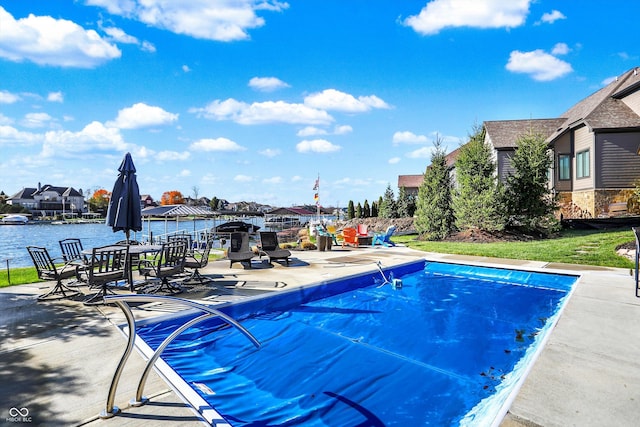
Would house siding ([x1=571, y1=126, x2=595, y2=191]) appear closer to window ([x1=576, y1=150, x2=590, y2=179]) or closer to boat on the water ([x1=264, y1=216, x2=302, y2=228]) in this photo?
window ([x1=576, y1=150, x2=590, y2=179])

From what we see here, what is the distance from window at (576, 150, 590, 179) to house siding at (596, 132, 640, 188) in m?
0.99

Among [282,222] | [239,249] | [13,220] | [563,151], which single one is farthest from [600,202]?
[13,220]

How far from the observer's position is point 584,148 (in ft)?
66.3

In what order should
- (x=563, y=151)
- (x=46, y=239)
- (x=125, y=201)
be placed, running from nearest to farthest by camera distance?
(x=125, y=201)
(x=563, y=151)
(x=46, y=239)

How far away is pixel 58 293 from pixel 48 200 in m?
96.8

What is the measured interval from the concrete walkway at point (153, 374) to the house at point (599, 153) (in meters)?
14.8

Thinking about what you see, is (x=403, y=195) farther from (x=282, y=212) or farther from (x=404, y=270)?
(x=404, y=270)

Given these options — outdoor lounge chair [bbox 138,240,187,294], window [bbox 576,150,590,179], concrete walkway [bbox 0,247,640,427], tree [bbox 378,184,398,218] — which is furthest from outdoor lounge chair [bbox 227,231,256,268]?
tree [bbox 378,184,398,218]

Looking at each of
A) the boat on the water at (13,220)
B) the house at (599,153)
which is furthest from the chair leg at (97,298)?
the boat on the water at (13,220)

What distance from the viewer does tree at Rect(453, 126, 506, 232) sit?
54.9 ft

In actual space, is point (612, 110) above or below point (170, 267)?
above

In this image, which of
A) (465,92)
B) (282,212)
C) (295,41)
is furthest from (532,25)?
(282,212)

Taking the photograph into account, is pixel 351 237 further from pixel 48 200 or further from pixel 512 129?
pixel 48 200

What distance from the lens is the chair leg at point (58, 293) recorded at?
22.1 ft
